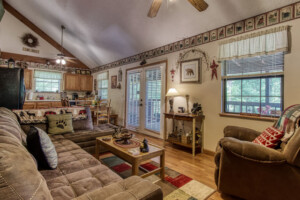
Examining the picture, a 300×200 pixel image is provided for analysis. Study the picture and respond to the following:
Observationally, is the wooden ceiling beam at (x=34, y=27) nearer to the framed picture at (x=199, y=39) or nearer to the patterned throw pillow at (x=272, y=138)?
the framed picture at (x=199, y=39)

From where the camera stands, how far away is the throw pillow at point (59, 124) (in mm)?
2855

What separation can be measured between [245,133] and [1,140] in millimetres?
2590

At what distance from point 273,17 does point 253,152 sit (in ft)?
7.45

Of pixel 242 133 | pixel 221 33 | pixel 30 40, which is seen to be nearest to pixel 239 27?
pixel 221 33

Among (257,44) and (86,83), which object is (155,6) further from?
(86,83)

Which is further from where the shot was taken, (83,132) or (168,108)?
(168,108)

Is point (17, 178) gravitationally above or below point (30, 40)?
below

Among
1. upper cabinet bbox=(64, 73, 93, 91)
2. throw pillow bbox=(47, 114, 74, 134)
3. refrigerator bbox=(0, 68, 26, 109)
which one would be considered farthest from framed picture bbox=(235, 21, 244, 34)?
upper cabinet bbox=(64, 73, 93, 91)

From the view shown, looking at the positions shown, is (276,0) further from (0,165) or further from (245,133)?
(0,165)

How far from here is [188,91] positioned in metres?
3.74

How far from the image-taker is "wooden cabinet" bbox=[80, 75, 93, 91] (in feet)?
25.7

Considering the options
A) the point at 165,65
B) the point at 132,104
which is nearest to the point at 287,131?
the point at 165,65

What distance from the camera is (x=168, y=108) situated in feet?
13.8

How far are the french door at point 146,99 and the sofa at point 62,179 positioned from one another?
103 inches
